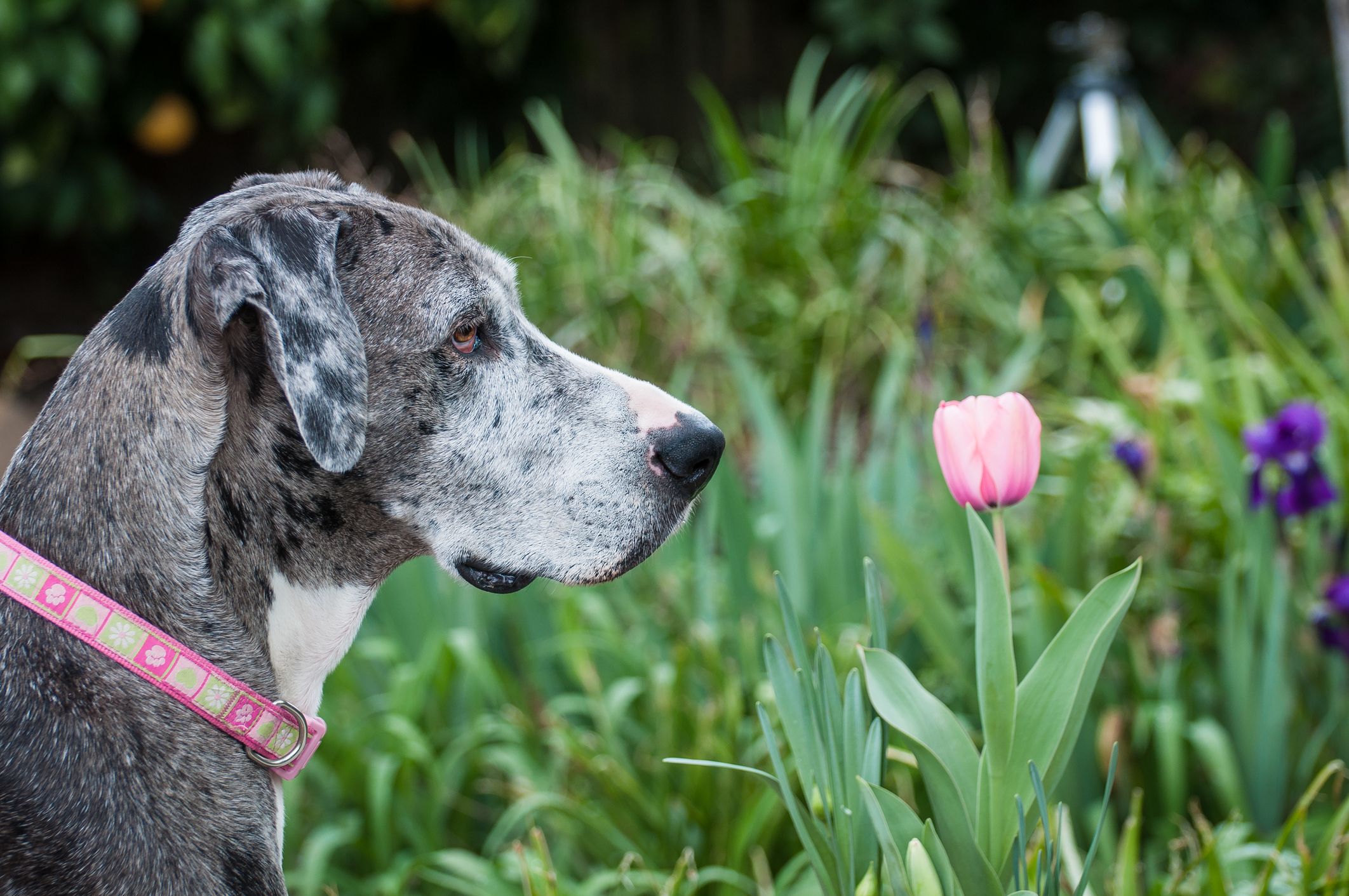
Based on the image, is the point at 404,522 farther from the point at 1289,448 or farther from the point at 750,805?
the point at 1289,448

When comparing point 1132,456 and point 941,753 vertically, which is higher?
point 1132,456

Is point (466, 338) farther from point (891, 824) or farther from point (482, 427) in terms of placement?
point (891, 824)

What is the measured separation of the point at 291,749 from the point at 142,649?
0.85ft

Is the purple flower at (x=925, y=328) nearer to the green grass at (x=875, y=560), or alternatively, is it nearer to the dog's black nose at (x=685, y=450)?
the green grass at (x=875, y=560)

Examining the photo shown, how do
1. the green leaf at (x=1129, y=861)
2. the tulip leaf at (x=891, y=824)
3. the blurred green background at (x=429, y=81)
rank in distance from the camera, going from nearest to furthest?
the tulip leaf at (x=891, y=824)
the green leaf at (x=1129, y=861)
the blurred green background at (x=429, y=81)

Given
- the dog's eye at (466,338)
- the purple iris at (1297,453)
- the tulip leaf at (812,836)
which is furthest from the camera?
Answer: the purple iris at (1297,453)

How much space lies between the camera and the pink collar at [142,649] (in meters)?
1.37

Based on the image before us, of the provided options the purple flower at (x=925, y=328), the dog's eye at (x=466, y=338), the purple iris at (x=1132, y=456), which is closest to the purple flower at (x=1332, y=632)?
the purple iris at (x=1132, y=456)

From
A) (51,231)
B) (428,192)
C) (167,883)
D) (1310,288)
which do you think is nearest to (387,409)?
(167,883)

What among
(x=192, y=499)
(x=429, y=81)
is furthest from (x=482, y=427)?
(x=429, y=81)

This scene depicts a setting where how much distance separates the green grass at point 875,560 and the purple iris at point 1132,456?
0.29ft

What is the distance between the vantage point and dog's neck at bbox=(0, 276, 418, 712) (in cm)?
143

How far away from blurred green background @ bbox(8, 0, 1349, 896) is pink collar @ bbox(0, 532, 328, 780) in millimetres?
449

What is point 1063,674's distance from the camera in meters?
1.38
